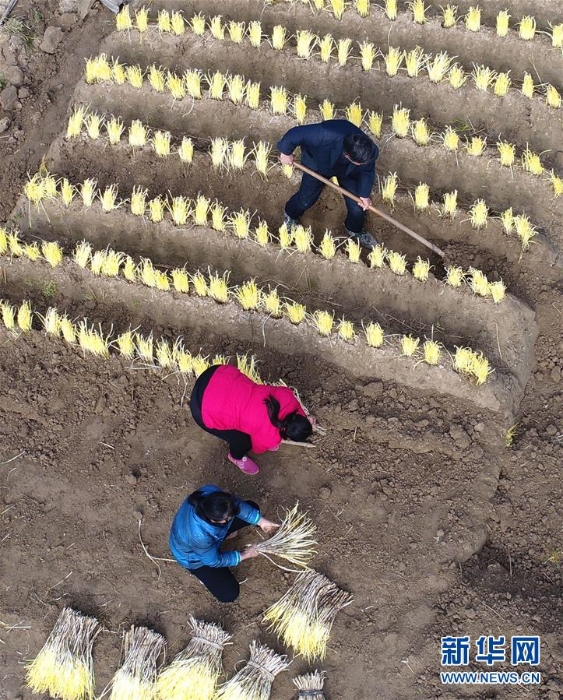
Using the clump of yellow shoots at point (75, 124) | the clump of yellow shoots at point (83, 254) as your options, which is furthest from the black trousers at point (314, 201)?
the clump of yellow shoots at point (75, 124)

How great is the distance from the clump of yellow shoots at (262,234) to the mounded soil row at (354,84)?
174 cm

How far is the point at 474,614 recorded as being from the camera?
13.2ft

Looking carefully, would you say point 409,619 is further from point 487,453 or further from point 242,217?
point 242,217

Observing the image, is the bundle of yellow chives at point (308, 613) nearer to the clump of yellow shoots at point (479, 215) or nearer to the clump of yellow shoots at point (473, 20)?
the clump of yellow shoots at point (479, 215)

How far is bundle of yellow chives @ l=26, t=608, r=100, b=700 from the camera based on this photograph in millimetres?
3982

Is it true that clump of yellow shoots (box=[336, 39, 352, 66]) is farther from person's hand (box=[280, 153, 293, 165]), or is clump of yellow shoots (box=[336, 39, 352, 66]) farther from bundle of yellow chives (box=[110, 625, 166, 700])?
bundle of yellow chives (box=[110, 625, 166, 700])

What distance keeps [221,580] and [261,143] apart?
3.66 metres

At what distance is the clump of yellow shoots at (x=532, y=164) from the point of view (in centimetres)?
519

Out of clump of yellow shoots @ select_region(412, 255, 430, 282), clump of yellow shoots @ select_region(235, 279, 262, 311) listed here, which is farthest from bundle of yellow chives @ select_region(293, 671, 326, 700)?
clump of yellow shoots @ select_region(412, 255, 430, 282)

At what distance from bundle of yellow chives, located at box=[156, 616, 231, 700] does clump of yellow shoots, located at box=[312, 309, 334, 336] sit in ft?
7.52

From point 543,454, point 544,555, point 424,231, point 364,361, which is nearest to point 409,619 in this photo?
point 544,555

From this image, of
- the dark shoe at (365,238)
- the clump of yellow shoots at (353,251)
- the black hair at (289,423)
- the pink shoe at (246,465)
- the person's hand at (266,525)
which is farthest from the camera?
the dark shoe at (365,238)

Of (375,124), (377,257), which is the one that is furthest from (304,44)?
(377,257)

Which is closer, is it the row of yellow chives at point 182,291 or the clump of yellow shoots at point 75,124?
the row of yellow chives at point 182,291
